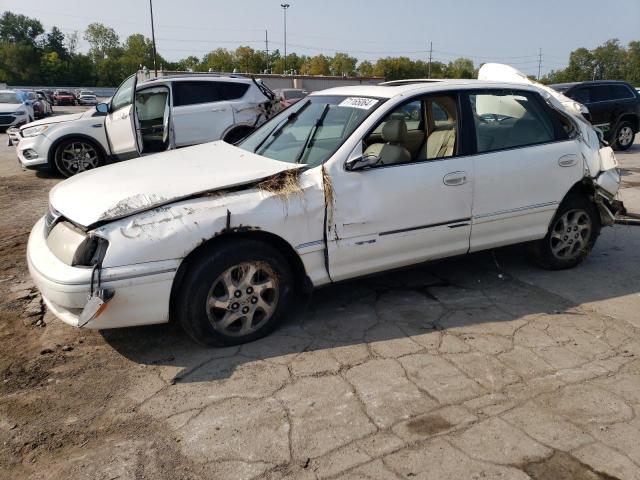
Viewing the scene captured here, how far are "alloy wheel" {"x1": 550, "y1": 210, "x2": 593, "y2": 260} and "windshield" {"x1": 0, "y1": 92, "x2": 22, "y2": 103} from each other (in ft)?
72.0

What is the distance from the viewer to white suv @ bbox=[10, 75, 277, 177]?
9555mm

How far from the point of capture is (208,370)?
332 centimetres

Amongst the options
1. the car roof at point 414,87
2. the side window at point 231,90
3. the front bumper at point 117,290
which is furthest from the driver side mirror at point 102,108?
the front bumper at point 117,290

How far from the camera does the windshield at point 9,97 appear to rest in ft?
69.4

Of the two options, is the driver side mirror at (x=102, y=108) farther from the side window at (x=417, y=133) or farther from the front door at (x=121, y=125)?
the side window at (x=417, y=133)

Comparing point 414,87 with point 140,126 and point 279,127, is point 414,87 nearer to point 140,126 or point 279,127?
point 279,127

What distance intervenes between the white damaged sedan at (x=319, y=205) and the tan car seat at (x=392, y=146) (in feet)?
0.04

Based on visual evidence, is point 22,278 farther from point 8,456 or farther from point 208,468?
point 208,468

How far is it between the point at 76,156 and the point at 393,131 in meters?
7.52

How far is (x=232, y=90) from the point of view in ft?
33.6

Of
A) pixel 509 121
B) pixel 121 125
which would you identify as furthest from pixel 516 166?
pixel 121 125

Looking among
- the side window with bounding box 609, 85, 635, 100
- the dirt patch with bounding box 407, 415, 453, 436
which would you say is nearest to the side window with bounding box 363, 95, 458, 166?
the dirt patch with bounding box 407, 415, 453, 436

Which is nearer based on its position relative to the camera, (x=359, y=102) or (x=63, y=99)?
(x=359, y=102)

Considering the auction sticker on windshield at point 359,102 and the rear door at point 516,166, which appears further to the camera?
the rear door at point 516,166
